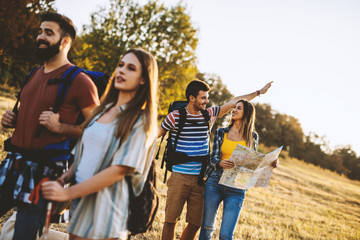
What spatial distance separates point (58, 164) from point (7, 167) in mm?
414

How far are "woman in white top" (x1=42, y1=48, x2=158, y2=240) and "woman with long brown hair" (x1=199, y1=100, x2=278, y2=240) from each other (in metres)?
1.79

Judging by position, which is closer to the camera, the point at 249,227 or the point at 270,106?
the point at 249,227

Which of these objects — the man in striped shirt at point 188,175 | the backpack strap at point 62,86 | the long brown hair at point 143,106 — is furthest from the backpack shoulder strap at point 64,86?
the man in striped shirt at point 188,175

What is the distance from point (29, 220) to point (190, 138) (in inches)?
84.7

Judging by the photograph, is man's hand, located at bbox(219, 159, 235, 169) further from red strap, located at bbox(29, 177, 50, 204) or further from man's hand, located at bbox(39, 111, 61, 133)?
red strap, located at bbox(29, 177, 50, 204)

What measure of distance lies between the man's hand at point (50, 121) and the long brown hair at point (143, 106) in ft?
0.78

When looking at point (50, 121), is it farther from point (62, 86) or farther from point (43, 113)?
point (62, 86)

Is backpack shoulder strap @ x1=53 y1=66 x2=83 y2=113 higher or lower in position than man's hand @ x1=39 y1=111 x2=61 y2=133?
higher

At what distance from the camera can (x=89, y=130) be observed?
1.88 metres

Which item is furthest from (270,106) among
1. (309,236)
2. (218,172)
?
(218,172)

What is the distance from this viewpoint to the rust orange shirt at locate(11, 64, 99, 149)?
2.13 m

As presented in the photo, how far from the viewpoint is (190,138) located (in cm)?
359

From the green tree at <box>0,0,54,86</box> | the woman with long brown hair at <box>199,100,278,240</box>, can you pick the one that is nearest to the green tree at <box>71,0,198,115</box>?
the green tree at <box>0,0,54,86</box>

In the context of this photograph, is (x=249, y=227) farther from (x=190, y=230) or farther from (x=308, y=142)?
(x=308, y=142)
